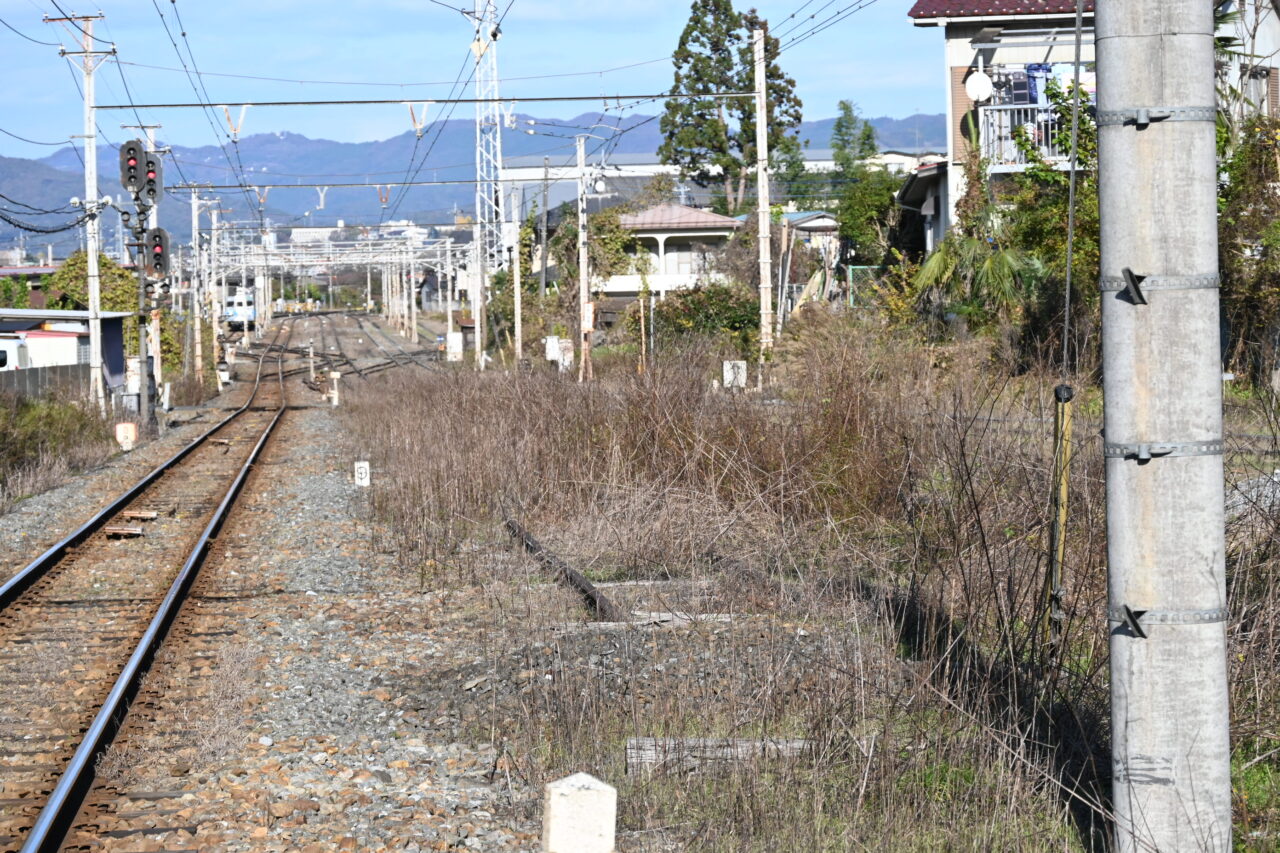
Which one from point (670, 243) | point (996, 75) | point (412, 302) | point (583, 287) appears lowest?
point (583, 287)

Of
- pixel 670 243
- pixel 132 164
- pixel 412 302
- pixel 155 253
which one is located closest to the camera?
pixel 132 164

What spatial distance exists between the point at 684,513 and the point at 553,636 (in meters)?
2.99

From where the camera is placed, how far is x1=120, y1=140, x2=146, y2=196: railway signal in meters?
27.8

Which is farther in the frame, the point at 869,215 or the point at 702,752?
the point at 869,215

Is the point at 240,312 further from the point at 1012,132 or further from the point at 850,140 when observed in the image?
the point at 1012,132

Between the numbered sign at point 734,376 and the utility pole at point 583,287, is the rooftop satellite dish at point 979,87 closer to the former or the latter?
the utility pole at point 583,287

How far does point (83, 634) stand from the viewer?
9555mm

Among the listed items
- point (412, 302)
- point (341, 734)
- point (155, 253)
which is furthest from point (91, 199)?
point (412, 302)

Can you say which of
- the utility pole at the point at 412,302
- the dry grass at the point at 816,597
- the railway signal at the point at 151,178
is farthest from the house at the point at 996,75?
the utility pole at the point at 412,302

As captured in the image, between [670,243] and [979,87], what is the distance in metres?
30.9

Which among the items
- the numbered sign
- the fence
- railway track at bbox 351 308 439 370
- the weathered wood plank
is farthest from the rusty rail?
railway track at bbox 351 308 439 370

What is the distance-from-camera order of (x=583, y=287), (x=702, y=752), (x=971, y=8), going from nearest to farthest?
(x=702, y=752) → (x=971, y=8) → (x=583, y=287)

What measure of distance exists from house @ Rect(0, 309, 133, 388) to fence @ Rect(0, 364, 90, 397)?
1.82m

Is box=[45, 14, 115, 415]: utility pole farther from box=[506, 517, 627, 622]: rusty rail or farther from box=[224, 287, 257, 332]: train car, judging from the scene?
box=[224, 287, 257, 332]: train car
